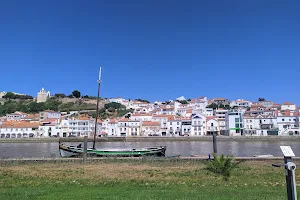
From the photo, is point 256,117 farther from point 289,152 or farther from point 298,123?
point 289,152

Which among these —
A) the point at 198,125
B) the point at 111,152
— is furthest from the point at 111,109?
the point at 111,152

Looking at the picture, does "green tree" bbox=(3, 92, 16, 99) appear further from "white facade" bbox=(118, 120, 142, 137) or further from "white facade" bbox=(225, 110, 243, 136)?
"white facade" bbox=(225, 110, 243, 136)

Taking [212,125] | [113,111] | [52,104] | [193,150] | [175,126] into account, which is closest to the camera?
[193,150]

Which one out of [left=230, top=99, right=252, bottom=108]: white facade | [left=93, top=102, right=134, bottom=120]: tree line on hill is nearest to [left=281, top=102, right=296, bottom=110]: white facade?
[left=230, top=99, right=252, bottom=108]: white facade

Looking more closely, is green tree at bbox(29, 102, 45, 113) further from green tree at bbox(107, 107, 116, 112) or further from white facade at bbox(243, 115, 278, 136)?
white facade at bbox(243, 115, 278, 136)

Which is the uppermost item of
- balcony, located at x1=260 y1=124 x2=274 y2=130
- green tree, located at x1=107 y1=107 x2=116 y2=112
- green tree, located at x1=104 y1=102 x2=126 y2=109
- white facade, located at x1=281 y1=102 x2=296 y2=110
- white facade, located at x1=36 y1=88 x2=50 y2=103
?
white facade, located at x1=36 y1=88 x2=50 y2=103

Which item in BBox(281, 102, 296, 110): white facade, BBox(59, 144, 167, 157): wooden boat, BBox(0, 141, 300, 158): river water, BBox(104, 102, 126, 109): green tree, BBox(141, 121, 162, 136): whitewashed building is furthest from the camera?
BBox(104, 102, 126, 109): green tree

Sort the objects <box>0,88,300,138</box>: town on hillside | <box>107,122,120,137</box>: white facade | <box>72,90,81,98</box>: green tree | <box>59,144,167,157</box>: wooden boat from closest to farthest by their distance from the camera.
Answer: <box>59,144,167,157</box>: wooden boat
<box>0,88,300,138</box>: town on hillside
<box>107,122,120,137</box>: white facade
<box>72,90,81,98</box>: green tree

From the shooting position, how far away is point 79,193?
27.2ft

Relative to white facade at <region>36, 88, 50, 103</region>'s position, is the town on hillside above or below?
below

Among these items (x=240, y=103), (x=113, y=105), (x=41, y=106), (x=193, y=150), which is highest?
(x=240, y=103)

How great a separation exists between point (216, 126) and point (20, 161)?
3031 inches

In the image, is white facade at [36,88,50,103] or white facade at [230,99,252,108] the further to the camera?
white facade at [36,88,50,103]

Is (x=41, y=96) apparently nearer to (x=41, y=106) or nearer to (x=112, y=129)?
(x=41, y=106)
